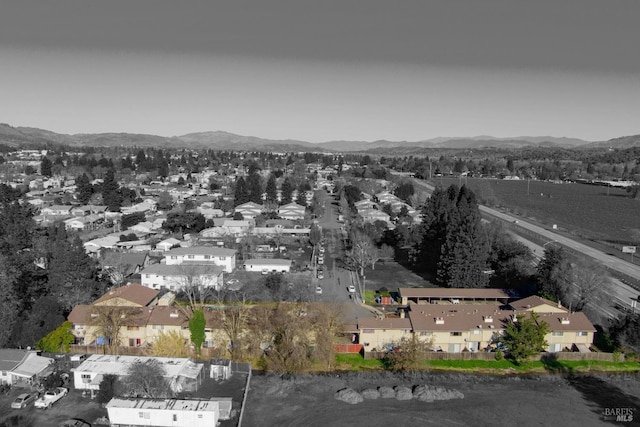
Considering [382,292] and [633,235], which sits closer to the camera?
[382,292]

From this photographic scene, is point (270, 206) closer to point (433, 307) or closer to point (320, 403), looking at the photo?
point (433, 307)

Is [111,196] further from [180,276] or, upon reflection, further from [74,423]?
[74,423]

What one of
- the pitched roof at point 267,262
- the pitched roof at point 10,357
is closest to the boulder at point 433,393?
the pitched roof at point 10,357

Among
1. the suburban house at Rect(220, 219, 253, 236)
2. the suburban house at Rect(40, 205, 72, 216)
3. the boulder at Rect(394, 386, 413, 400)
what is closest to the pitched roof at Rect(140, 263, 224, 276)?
the suburban house at Rect(220, 219, 253, 236)

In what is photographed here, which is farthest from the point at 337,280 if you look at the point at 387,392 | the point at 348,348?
the point at 387,392

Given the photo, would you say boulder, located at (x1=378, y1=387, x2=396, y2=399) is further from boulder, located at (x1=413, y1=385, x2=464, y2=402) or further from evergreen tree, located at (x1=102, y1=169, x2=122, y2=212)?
evergreen tree, located at (x1=102, y1=169, x2=122, y2=212)

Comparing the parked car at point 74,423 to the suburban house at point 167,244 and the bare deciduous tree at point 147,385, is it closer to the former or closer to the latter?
the bare deciduous tree at point 147,385

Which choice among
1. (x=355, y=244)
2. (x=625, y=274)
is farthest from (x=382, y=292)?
(x=625, y=274)
